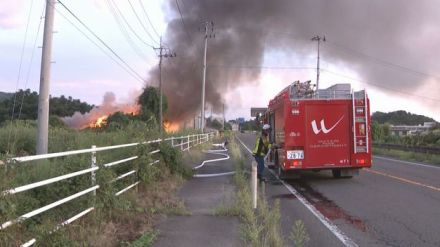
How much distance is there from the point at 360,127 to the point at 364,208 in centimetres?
527

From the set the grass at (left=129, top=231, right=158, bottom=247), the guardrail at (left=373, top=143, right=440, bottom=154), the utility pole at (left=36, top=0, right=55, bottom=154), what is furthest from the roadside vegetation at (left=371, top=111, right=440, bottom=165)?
the grass at (left=129, top=231, right=158, bottom=247)

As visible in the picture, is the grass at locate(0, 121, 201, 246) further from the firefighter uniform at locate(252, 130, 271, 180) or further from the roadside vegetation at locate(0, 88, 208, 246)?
the firefighter uniform at locate(252, 130, 271, 180)

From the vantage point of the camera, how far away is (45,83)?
33.3 feet

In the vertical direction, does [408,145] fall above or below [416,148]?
above

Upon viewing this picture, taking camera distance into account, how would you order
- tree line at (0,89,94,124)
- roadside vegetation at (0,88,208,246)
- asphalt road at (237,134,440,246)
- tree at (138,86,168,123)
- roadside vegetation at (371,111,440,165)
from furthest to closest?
tree line at (0,89,94,124)
tree at (138,86,168,123)
roadside vegetation at (371,111,440,165)
asphalt road at (237,134,440,246)
roadside vegetation at (0,88,208,246)

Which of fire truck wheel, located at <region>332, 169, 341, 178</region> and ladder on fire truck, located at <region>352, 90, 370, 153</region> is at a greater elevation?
ladder on fire truck, located at <region>352, 90, 370, 153</region>

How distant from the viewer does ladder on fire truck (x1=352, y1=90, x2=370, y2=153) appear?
15.6m

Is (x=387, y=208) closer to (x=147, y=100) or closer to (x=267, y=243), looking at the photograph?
(x=267, y=243)

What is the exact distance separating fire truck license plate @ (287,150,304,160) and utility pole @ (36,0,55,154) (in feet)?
25.7

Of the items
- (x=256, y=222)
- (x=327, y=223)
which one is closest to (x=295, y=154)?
(x=327, y=223)

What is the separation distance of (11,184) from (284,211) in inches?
262

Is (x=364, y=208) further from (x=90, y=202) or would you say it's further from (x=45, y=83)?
(x=45, y=83)

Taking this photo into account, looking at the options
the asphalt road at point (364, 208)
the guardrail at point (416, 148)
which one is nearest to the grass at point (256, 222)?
the asphalt road at point (364, 208)

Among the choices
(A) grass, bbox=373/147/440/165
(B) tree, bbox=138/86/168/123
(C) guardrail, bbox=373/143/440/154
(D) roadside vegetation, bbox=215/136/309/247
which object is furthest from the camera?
(B) tree, bbox=138/86/168/123
